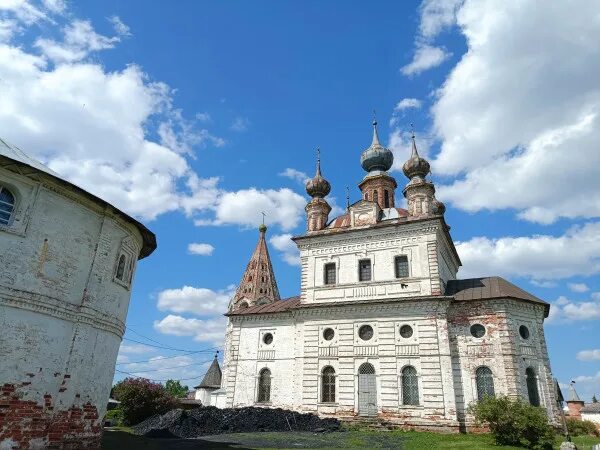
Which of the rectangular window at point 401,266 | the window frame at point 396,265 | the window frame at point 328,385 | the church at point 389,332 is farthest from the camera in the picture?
the rectangular window at point 401,266

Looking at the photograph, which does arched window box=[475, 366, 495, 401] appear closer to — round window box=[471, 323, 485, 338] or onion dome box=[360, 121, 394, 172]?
round window box=[471, 323, 485, 338]

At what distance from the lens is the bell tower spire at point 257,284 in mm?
37375

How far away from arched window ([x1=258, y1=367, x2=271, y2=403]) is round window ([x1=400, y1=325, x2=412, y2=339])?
7657mm

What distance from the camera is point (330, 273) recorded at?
2427 cm

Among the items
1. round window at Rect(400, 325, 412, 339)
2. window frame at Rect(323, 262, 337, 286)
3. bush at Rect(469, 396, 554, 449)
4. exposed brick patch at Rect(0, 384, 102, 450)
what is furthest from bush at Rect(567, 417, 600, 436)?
exposed brick patch at Rect(0, 384, 102, 450)

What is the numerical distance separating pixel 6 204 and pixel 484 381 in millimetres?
19321

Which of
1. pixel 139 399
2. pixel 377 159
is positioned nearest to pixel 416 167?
pixel 377 159

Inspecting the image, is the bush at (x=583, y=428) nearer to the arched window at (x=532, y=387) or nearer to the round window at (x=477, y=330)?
the arched window at (x=532, y=387)

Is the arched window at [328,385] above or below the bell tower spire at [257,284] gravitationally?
below

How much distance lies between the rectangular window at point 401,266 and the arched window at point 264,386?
29.1 ft

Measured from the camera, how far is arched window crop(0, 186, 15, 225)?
31.9ft

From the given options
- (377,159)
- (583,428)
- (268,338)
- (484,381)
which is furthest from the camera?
(377,159)

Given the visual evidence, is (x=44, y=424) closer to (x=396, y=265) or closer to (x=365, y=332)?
(x=365, y=332)

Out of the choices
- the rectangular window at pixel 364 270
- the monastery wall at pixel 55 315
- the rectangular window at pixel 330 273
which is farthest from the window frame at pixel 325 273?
the monastery wall at pixel 55 315
